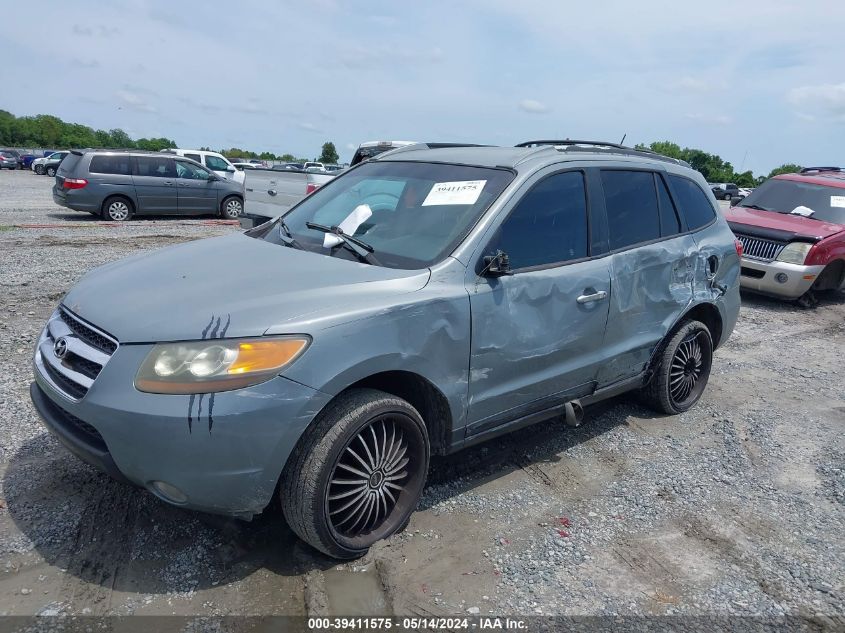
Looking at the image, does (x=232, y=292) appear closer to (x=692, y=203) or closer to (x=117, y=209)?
(x=692, y=203)

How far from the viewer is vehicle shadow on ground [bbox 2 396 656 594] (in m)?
2.78

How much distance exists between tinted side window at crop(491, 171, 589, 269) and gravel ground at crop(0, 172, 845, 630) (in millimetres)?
1347

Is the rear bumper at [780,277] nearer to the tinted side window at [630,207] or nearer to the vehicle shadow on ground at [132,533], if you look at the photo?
the tinted side window at [630,207]

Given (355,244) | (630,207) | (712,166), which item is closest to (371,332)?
(355,244)

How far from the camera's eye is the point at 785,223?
30.1 ft

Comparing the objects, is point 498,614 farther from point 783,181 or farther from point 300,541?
point 783,181

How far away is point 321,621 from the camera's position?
2574mm

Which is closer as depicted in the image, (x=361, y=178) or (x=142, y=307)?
(x=142, y=307)

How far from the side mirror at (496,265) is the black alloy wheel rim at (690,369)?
2075 millimetres

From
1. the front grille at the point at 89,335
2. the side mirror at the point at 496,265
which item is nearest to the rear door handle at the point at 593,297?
the side mirror at the point at 496,265

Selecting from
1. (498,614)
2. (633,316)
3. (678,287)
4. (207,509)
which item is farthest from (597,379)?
(207,509)

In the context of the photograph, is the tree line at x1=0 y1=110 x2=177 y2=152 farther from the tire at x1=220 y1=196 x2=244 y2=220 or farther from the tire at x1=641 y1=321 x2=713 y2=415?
the tire at x1=641 y1=321 x2=713 y2=415

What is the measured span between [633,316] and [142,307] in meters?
2.95

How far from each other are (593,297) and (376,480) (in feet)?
5.64
